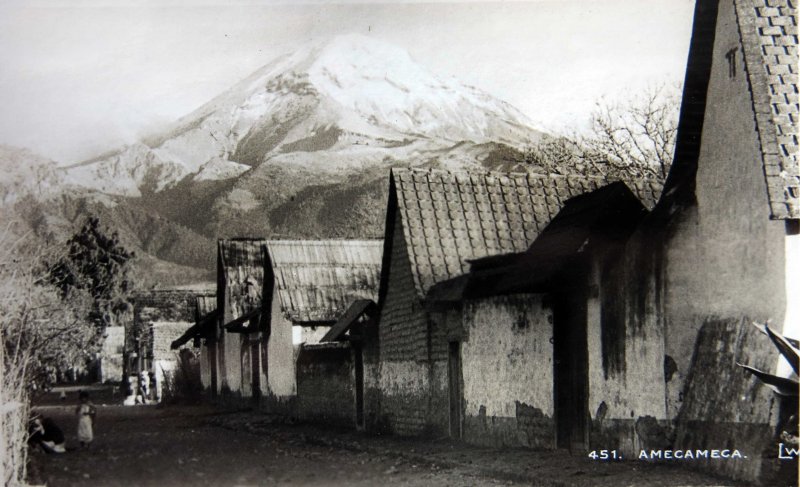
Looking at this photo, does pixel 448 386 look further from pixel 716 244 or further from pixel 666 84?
pixel 666 84

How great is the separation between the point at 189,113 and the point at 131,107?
1287 millimetres

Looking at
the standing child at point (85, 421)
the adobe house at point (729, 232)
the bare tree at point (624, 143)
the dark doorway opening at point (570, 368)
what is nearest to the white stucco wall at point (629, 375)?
the adobe house at point (729, 232)

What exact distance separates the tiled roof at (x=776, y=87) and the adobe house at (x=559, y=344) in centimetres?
296

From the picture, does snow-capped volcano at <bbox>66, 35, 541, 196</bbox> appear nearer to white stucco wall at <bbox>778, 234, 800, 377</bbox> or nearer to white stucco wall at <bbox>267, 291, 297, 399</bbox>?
white stucco wall at <bbox>267, 291, 297, 399</bbox>

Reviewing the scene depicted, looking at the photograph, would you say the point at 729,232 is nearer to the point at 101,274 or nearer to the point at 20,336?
the point at 20,336

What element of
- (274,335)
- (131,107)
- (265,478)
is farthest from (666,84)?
(265,478)

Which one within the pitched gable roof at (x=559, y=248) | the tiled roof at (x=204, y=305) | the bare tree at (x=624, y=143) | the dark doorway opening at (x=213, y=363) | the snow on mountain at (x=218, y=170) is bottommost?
the dark doorway opening at (x=213, y=363)

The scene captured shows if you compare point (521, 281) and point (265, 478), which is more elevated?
point (521, 281)

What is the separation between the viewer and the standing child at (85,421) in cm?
2042

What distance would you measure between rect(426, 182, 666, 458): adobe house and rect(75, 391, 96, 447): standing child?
23.3ft

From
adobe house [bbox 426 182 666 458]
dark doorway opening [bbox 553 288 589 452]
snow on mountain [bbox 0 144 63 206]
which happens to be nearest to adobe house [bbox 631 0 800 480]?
adobe house [bbox 426 182 666 458]

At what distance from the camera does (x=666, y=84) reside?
30234 millimetres

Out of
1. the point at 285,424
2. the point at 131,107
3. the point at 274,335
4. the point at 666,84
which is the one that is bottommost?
the point at 285,424

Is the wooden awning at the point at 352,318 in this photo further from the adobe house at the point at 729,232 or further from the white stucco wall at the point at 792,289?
the white stucco wall at the point at 792,289
